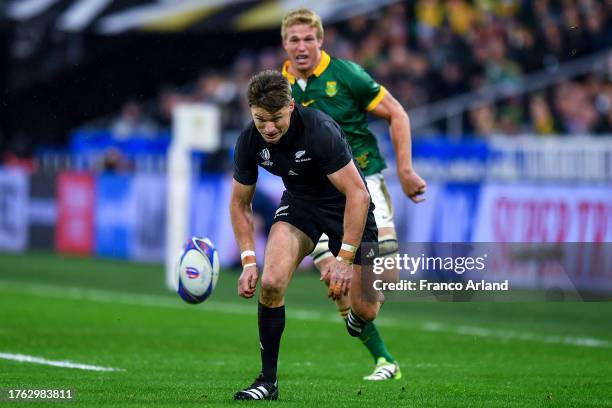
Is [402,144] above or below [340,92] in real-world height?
below

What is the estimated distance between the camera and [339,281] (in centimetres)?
738

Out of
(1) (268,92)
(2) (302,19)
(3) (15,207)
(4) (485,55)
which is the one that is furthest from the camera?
(3) (15,207)

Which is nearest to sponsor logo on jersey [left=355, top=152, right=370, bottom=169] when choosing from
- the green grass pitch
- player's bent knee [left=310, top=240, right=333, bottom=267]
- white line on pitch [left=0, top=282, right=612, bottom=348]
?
player's bent knee [left=310, top=240, right=333, bottom=267]

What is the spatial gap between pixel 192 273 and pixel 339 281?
59.4 inches

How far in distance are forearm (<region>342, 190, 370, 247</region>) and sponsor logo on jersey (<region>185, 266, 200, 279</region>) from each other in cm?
137

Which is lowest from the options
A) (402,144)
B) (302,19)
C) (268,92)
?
(402,144)

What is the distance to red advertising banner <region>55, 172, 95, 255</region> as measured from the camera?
71.6 feet

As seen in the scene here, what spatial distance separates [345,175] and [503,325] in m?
6.49

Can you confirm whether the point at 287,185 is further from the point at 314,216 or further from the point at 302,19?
the point at 302,19

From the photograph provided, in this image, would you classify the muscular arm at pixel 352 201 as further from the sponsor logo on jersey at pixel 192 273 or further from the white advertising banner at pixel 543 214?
the white advertising banner at pixel 543 214

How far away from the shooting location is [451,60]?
22547 millimetres

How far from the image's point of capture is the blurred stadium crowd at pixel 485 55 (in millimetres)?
20375

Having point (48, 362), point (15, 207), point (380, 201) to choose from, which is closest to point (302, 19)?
point (380, 201)

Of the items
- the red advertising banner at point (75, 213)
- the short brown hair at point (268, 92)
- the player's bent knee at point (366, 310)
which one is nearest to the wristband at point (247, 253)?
the short brown hair at point (268, 92)
